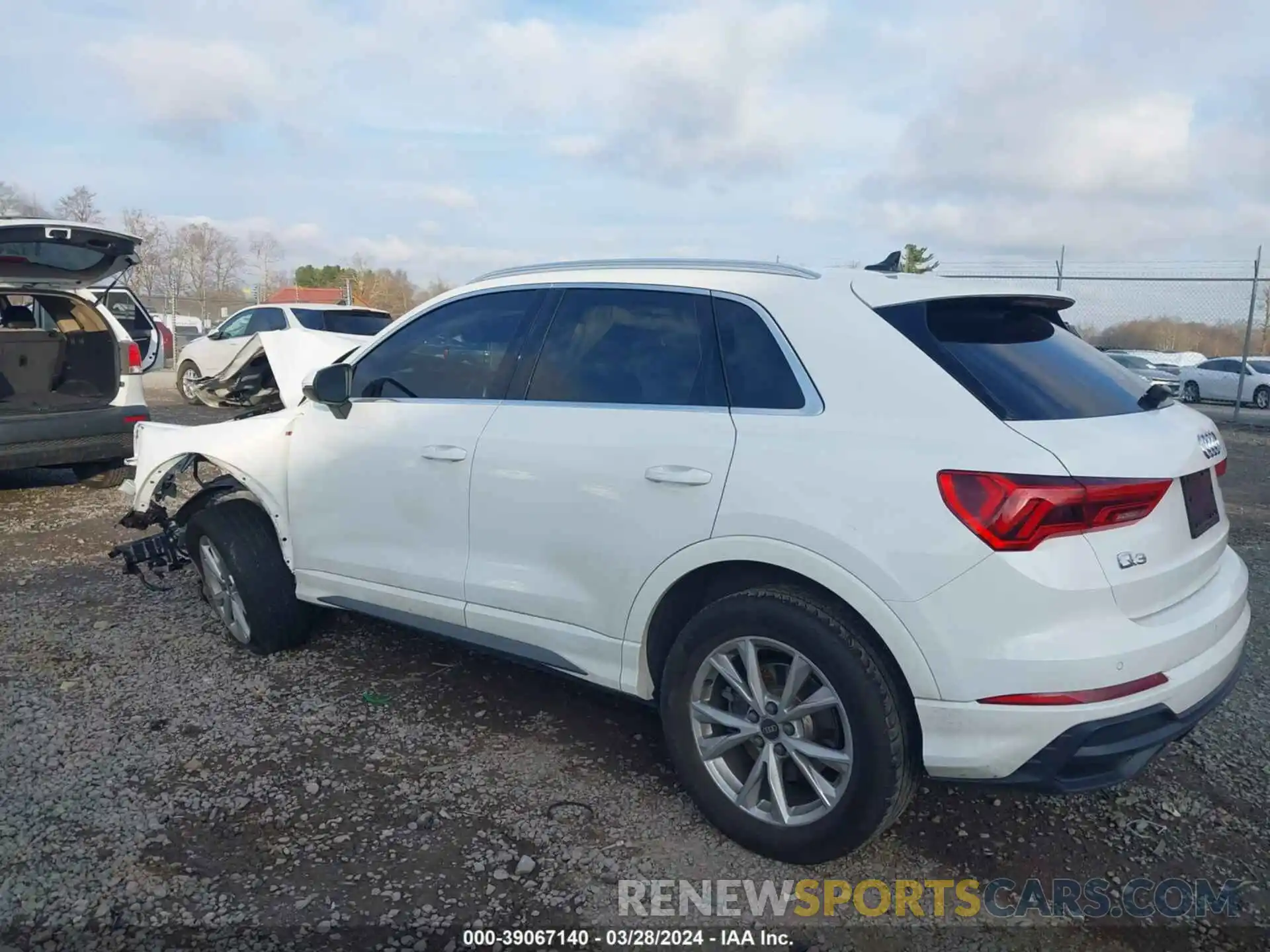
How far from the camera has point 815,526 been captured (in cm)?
251

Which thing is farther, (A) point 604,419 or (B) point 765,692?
(A) point 604,419

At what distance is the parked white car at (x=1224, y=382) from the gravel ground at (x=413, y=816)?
21.6m

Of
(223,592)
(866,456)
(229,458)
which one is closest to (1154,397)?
(866,456)

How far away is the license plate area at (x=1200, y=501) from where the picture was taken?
8.46ft

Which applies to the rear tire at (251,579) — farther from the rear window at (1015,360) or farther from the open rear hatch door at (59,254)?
the open rear hatch door at (59,254)

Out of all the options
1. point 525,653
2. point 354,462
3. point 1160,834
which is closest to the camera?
point 1160,834

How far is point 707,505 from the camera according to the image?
8.92 feet

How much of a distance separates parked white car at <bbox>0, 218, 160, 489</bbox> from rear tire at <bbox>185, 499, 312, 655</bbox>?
3.32m

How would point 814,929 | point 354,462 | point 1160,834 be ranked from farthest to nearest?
point 354,462
point 1160,834
point 814,929

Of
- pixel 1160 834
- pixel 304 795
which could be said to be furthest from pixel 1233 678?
pixel 304 795

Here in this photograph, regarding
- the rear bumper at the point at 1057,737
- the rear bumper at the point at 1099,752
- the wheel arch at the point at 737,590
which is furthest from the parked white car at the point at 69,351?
the rear bumper at the point at 1099,752

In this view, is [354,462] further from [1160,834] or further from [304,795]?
[1160,834]

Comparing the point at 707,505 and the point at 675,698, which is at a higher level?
the point at 707,505

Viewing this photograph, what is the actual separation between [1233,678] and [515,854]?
225 centimetres
